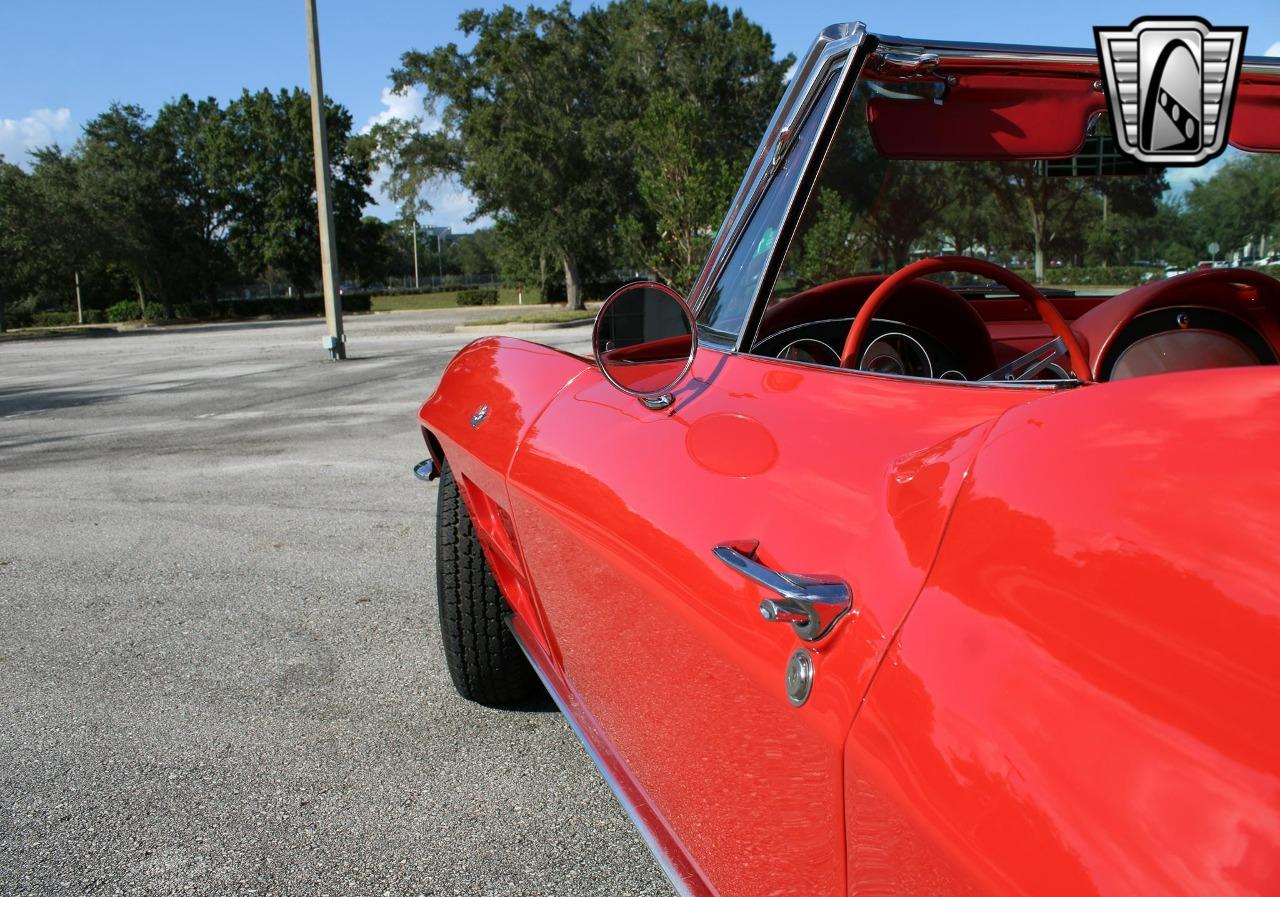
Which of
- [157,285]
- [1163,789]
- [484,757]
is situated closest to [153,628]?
[484,757]

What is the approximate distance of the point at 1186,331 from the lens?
180 centimetres

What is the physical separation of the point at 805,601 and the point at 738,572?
171mm

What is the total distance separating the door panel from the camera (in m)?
1.04

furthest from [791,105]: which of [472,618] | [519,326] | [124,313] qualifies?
[124,313]

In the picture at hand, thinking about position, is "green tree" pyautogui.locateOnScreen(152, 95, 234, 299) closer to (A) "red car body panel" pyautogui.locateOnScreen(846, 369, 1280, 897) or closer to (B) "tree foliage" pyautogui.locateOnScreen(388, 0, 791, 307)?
(B) "tree foliage" pyautogui.locateOnScreen(388, 0, 791, 307)

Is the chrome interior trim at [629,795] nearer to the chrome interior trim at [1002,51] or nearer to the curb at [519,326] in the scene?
the chrome interior trim at [1002,51]

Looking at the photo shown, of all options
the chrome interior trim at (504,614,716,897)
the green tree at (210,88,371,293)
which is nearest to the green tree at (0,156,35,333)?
the green tree at (210,88,371,293)

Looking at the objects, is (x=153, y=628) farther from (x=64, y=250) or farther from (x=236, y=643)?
(x=64, y=250)

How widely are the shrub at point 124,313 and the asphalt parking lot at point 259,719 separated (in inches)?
2187

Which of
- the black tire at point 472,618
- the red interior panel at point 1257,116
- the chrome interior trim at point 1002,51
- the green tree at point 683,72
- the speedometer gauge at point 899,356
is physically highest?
the green tree at point 683,72

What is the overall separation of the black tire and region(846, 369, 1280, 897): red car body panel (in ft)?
6.33

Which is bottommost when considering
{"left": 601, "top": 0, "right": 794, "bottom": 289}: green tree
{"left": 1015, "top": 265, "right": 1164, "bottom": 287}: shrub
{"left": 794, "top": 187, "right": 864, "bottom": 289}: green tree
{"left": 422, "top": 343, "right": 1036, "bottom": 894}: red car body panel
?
{"left": 422, "top": 343, "right": 1036, "bottom": 894}: red car body panel

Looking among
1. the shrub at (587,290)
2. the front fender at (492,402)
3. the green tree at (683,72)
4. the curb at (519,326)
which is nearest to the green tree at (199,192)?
the shrub at (587,290)

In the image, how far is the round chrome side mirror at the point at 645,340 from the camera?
1.84 metres
